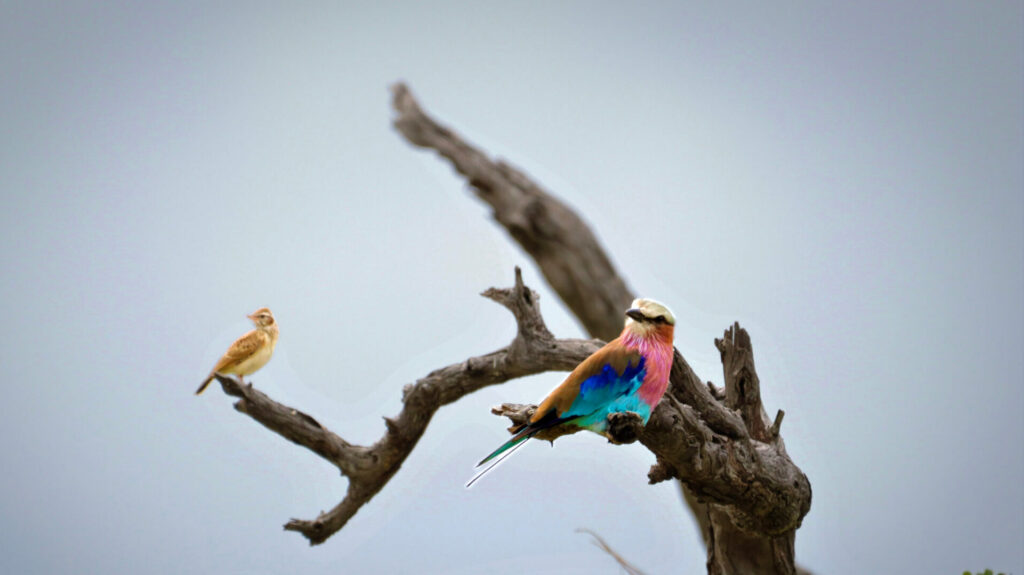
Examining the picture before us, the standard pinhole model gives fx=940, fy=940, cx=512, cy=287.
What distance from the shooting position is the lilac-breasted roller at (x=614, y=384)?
80.7 inches

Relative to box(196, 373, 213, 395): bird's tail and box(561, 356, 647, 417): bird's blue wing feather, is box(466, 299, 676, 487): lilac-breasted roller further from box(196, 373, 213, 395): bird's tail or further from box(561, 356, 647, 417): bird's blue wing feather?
box(196, 373, 213, 395): bird's tail

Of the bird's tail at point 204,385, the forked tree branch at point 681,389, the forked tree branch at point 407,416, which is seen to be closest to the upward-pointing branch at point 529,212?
the forked tree branch at point 681,389

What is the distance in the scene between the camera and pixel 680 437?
7.48 ft

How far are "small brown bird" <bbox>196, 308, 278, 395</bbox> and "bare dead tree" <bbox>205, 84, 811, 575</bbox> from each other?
0.08 meters

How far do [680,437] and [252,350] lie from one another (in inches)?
50.7

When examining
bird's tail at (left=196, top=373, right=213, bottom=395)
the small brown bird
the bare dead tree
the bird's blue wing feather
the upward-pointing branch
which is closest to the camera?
the bird's blue wing feather

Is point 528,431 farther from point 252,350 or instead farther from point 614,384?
point 252,350

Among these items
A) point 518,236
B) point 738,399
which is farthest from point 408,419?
point 518,236

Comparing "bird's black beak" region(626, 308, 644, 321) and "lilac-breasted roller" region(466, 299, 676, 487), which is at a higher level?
"bird's black beak" region(626, 308, 644, 321)

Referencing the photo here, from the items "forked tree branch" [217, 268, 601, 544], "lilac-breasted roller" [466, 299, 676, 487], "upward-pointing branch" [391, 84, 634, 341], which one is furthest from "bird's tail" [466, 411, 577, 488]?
"upward-pointing branch" [391, 84, 634, 341]

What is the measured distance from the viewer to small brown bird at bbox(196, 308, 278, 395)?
2.77m

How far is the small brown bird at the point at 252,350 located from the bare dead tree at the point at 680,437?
78 mm

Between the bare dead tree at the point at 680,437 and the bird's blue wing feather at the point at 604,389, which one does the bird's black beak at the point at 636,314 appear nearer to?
the bird's blue wing feather at the point at 604,389

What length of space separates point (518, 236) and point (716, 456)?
215cm
